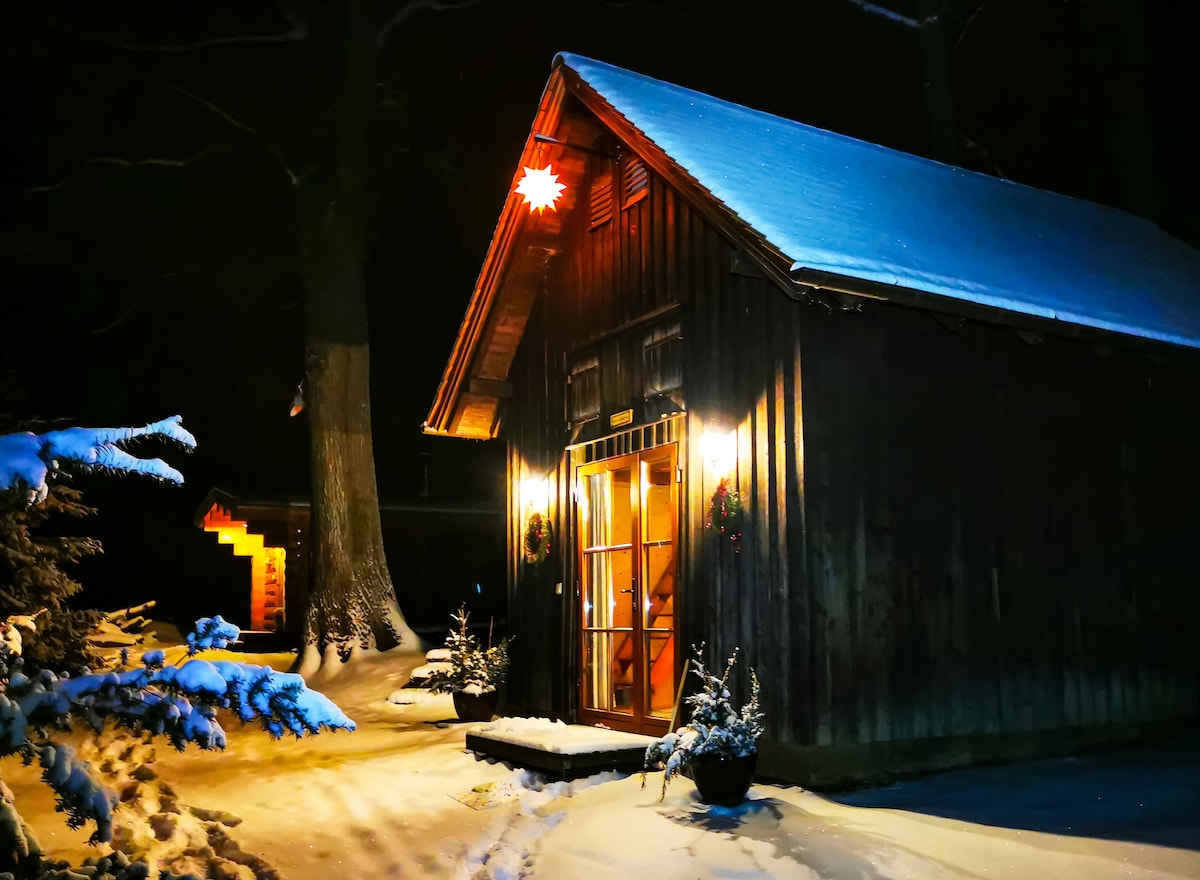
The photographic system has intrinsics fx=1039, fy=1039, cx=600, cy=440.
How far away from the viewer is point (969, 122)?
1797 centimetres

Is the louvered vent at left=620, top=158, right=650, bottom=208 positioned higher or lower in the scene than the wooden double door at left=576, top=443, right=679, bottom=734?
higher

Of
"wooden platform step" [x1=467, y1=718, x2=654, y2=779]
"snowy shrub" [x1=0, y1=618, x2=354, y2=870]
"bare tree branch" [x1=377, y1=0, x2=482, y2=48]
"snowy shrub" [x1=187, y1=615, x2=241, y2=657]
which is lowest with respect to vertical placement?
"wooden platform step" [x1=467, y1=718, x2=654, y2=779]

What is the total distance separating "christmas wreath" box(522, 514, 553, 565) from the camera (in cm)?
1063

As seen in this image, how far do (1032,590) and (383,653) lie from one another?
8.94m

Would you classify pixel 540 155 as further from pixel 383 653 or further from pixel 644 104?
pixel 383 653

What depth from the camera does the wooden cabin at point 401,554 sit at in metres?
21.6

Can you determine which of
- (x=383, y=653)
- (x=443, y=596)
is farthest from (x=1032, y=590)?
(x=443, y=596)

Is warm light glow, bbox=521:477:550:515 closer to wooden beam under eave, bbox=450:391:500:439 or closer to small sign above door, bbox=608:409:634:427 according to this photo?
wooden beam under eave, bbox=450:391:500:439

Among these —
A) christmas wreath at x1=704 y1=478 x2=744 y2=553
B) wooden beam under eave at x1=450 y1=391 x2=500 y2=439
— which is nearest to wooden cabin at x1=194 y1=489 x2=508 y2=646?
wooden beam under eave at x1=450 y1=391 x2=500 y2=439

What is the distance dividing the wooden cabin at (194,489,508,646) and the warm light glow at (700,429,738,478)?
547 inches

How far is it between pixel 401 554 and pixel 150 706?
67.6 feet

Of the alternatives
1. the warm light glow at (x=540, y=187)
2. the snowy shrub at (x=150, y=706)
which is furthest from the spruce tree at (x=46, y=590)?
the snowy shrub at (x=150, y=706)

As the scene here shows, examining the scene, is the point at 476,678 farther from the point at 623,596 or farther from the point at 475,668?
the point at 623,596

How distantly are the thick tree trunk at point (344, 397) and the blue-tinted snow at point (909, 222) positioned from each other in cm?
717
